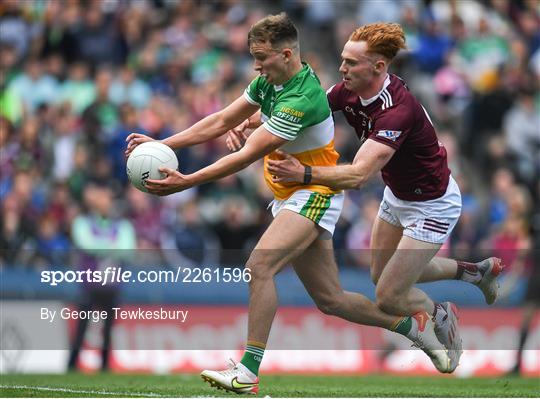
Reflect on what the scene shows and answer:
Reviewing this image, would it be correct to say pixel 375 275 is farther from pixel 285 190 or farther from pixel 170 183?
pixel 170 183

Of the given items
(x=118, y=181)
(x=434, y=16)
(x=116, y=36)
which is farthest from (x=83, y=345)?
(x=434, y=16)

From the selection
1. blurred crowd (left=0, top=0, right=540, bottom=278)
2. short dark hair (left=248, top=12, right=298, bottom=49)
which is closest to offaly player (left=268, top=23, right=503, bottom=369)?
short dark hair (left=248, top=12, right=298, bottom=49)

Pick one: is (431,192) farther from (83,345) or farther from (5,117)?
(5,117)

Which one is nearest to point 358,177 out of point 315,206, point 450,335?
point 315,206

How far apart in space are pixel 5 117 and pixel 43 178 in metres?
1.17

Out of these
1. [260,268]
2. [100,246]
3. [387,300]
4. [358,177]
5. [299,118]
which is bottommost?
[100,246]

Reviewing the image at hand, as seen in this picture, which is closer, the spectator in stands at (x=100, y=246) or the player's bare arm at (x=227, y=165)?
the player's bare arm at (x=227, y=165)

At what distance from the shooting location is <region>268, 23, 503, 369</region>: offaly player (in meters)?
10.5

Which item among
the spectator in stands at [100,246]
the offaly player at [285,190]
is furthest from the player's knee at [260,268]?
the spectator in stands at [100,246]

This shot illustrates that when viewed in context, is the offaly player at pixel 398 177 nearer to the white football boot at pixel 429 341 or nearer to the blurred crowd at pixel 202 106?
the white football boot at pixel 429 341

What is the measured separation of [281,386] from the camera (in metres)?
12.4

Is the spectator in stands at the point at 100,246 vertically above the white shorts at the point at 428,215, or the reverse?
the white shorts at the point at 428,215

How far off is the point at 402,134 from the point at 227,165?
1.37m

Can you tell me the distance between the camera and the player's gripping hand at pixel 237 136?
1131 cm
